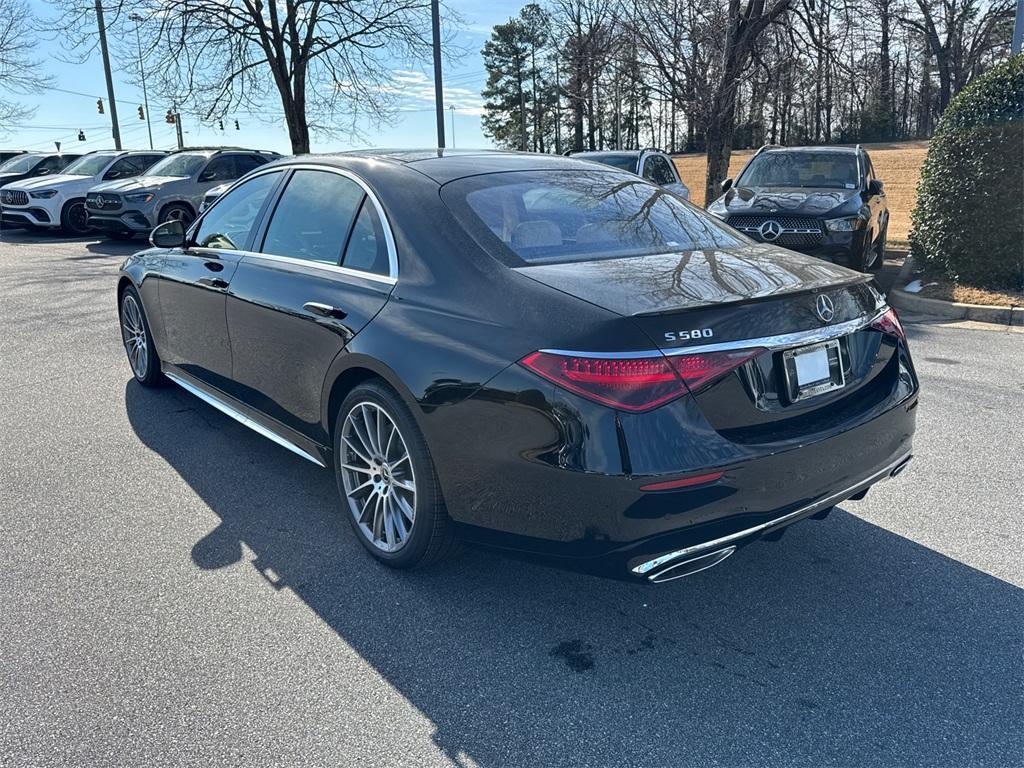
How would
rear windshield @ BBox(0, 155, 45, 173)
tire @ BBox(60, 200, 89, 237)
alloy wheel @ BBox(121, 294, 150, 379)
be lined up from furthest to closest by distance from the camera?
rear windshield @ BBox(0, 155, 45, 173) → tire @ BBox(60, 200, 89, 237) → alloy wheel @ BBox(121, 294, 150, 379)

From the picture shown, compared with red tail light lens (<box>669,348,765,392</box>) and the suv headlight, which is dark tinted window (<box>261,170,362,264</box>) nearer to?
red tail light lens (<box>669,348,765,392</box>)

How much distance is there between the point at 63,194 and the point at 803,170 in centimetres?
1559

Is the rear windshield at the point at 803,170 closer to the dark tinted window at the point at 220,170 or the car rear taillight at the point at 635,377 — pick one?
the car rear taillight at the point at 635,377

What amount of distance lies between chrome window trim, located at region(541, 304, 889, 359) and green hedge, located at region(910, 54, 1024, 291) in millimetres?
6927

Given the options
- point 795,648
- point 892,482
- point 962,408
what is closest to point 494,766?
point 795,648

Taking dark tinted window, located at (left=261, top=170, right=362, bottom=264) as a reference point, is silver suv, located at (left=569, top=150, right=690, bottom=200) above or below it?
above

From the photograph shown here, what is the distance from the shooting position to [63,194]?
711 inches

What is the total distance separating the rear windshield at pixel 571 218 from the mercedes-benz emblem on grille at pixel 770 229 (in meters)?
5.59

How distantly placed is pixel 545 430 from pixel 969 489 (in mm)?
2688

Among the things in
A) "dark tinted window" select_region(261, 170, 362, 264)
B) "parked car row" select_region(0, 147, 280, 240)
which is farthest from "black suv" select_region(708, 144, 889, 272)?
"parked car row" select_region(0, 147, 280, 240)

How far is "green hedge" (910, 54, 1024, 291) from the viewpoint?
8.43 metres

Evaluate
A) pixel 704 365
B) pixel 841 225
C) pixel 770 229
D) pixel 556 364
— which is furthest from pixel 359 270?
pixel 841 225

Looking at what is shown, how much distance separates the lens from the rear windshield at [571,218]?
10.6 ft

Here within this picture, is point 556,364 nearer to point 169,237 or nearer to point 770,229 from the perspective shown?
point 169,237
